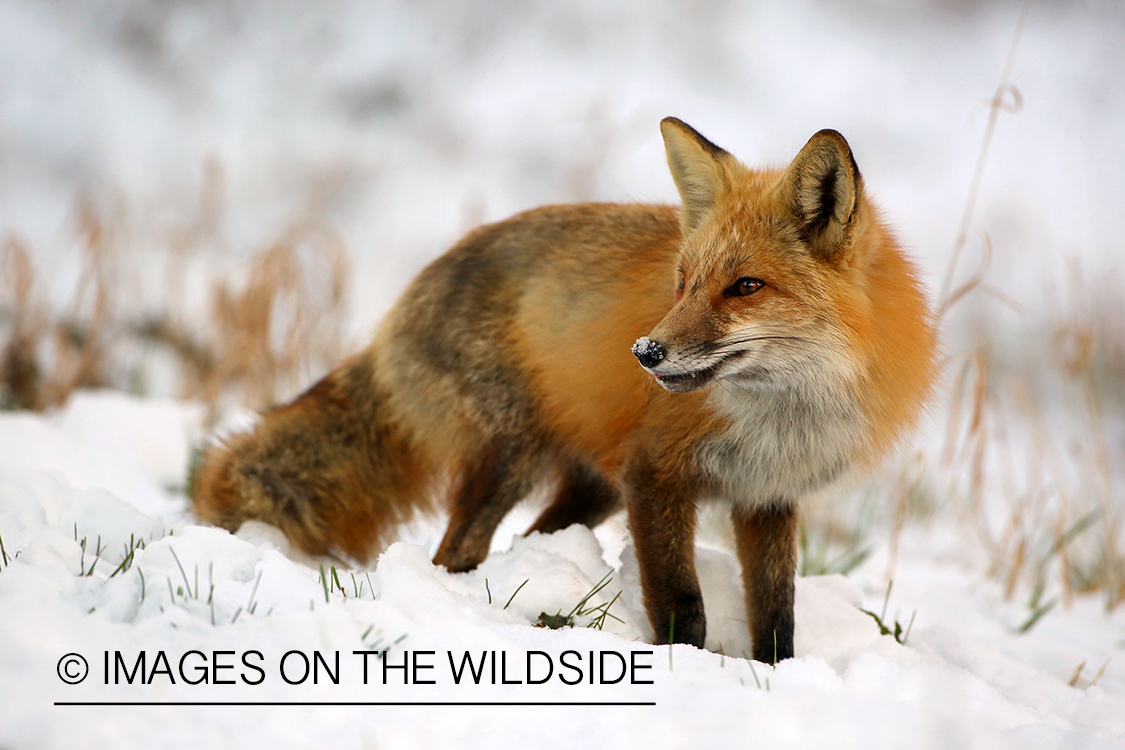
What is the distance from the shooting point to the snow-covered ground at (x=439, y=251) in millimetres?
1480

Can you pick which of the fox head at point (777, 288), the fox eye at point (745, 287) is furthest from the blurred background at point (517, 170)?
the fox eye at point (745, 287)

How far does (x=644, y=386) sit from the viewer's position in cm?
240

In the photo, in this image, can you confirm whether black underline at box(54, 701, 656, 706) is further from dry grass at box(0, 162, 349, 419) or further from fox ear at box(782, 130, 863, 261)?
dry grass at box(0, 162, 349, 419)

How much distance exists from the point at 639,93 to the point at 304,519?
902 cm

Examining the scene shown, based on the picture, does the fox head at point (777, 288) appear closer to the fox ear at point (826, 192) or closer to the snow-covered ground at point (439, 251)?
the fox ear at point (826, 192)

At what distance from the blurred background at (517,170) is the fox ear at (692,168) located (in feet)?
2.77

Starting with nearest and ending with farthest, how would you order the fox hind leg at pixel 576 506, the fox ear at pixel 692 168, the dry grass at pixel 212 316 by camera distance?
the fox ear at pixel 692 168 < the fox hind leg at pixel 576 506 < the dry grass at pixel 212 316

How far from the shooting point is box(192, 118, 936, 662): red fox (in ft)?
6.80

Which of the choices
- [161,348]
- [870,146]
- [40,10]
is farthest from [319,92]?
[870,146]

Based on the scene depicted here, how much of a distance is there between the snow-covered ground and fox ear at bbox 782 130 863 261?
615 mm

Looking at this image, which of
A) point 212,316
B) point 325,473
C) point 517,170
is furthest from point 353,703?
point 517,170

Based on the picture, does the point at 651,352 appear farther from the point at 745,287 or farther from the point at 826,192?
the point at 826,192

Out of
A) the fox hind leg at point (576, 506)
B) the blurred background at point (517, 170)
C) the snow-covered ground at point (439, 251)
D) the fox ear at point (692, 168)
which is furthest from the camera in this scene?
Answer: the blurred background at point (517, 170)

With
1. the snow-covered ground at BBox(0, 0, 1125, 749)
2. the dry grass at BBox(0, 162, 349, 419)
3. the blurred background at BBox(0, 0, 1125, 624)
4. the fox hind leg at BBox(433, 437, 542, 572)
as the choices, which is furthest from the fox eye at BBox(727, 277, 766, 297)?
the dry grass at BBox(0, 162, 349, 419)
